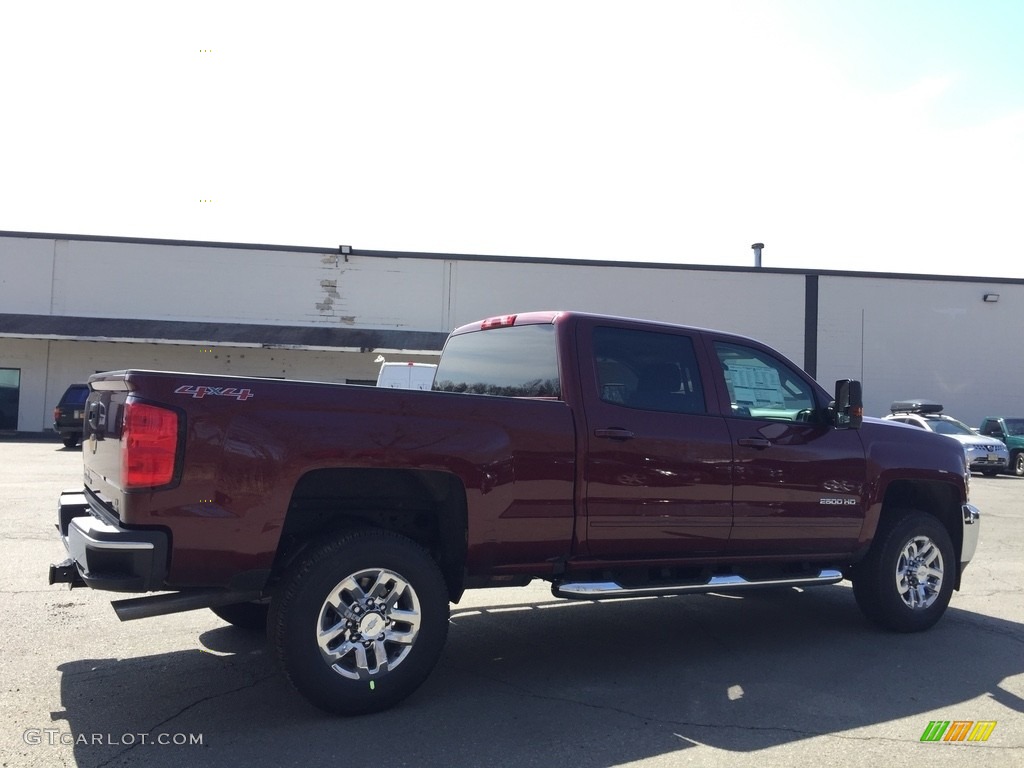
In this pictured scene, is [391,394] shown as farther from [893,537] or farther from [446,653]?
[893,537]

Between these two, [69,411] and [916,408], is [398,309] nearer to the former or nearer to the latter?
[69,411]

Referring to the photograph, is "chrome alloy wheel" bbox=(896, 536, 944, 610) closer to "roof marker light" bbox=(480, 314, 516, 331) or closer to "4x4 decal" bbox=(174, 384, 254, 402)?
"roof marker light" bbox=(480, 314, 516, 331)

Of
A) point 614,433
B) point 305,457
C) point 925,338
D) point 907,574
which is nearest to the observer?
point 305,457

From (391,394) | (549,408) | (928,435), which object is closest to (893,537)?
(928,435)

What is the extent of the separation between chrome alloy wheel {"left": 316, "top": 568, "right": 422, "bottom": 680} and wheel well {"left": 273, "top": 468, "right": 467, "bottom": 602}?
1.15 feet

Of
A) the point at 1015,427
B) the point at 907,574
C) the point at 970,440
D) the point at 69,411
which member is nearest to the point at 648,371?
the point at 907,574

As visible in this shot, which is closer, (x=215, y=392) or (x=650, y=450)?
(x=215, y=392)

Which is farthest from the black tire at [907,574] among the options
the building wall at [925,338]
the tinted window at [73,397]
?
the building wall at [925,338]

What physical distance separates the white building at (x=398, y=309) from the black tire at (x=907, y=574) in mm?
22998

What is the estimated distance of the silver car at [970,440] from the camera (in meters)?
22.4

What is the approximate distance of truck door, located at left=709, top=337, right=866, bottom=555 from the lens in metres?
5.68

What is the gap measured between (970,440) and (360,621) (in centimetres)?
2218

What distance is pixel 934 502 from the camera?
22.7 feet

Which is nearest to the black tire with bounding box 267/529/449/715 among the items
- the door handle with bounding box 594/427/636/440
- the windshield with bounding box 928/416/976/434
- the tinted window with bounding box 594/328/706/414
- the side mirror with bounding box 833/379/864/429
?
the door handle with bounding box 594/427/636/440
